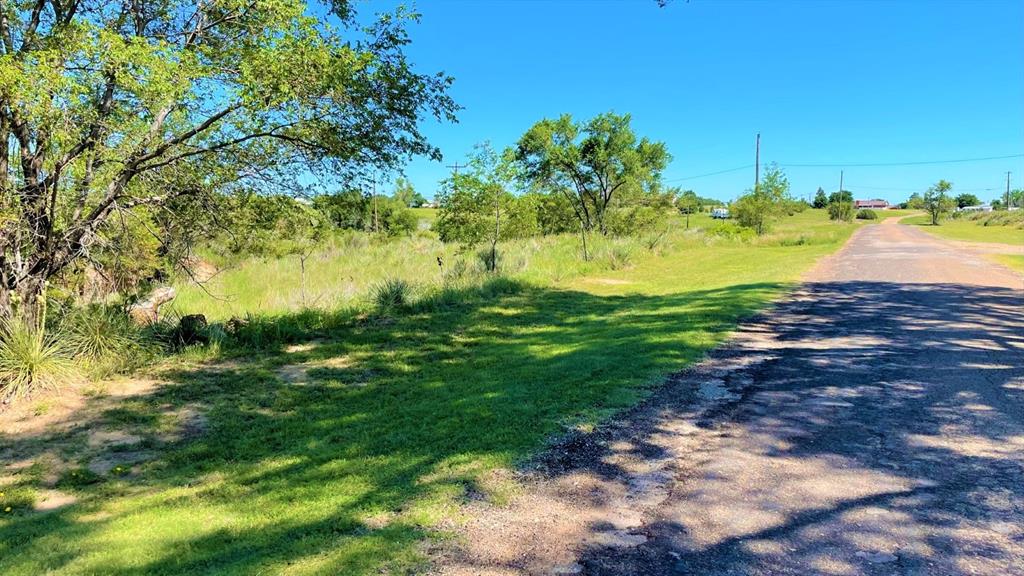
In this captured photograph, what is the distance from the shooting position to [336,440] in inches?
183

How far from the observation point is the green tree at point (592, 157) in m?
32.0

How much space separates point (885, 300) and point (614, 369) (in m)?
7.19

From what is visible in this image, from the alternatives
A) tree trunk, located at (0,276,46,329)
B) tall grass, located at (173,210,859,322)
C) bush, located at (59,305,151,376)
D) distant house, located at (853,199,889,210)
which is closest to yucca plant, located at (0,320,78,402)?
tree trunk, located at (0,276,46,329)

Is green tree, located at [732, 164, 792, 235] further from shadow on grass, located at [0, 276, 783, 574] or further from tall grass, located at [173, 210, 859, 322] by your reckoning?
shadow on grass, located at [0, 276, 783, 574]

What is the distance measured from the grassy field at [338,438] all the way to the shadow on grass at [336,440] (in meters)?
0.02

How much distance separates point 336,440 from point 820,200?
138 metres

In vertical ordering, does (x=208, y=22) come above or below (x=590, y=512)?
above

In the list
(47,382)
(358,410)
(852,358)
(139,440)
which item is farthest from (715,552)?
(47,382)

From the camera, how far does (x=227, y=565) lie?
269 centimetres

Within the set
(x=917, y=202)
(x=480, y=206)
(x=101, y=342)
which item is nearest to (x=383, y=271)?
(x=480, y=206)

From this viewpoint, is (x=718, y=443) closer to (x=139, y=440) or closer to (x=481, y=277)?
(x=139, y=440)

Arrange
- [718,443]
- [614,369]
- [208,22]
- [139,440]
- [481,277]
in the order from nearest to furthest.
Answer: [718,443], [139,440], [614,369], [208,22], [481,277]

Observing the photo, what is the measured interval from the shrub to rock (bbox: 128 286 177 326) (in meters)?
4.01

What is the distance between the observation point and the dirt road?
257cm
